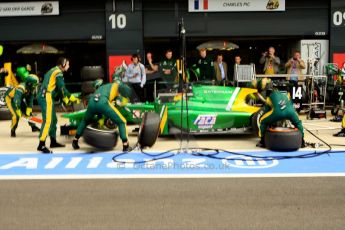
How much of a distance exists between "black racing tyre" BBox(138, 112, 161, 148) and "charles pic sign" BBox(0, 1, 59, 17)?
9163 mm

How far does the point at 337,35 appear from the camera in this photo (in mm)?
16641

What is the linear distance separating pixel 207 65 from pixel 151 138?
20.7 ft

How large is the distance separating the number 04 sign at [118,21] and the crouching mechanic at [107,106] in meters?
7.91

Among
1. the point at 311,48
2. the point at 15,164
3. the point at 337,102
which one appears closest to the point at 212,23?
the point at 311,48

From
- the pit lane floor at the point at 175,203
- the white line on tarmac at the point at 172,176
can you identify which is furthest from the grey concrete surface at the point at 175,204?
the white line on tarmac at the point at 172,176

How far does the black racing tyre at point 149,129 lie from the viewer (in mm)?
8914

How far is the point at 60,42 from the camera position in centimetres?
1736

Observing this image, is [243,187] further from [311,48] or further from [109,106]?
[311,48]

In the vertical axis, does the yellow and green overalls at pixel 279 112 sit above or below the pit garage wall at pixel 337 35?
below

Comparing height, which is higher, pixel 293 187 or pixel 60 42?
pixel 60 42

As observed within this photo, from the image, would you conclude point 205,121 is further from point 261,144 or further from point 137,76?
point 137,76

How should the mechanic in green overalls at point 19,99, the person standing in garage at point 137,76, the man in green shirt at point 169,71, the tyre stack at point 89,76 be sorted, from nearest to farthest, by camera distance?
the mechanic in green overalls at point 19,99, the tyre stack at point 89,76, the man in green shirt at point 169,71, the person standing in garage at point 137,76

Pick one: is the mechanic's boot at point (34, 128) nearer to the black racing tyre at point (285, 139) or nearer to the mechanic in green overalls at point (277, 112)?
the mechanic in green overalls at point (277, 112)

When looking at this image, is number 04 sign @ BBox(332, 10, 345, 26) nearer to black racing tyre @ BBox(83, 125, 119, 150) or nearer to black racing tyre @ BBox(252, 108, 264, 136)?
black racing tyre @ BBox(252, 108, 264, 136)
